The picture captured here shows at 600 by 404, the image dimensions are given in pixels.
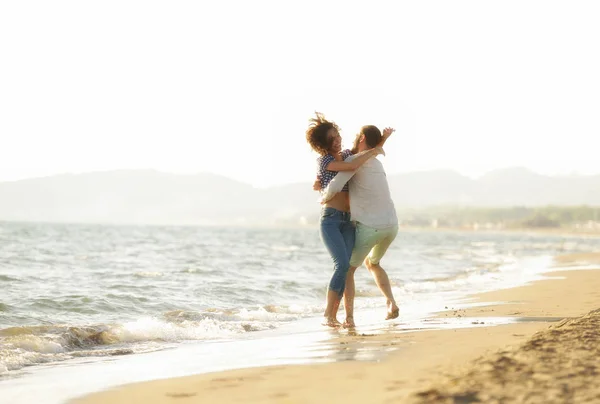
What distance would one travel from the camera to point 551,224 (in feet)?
491

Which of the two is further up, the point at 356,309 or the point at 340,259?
the point at 340,259

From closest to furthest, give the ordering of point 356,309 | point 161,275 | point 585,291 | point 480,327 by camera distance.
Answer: point 480,327 → point 356,309 → point 585,291 → point 161,275

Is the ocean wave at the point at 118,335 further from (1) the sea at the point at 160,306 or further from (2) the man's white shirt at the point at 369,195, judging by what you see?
(2) the man's white shirt at the point at 369,195

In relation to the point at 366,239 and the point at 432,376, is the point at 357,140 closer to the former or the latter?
the point at 366,239

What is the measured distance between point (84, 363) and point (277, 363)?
1.85 m

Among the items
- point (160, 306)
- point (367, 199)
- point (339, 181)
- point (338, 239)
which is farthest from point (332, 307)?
point (160, 306)

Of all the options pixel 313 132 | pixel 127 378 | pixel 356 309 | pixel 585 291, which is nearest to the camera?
pixel 127 378

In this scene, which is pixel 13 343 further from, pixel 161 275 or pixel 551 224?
pixel 551 224

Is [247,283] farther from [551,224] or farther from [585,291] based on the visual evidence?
[551,224]

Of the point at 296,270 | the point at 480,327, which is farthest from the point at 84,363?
the point at 296,270

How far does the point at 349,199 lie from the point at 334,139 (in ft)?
2.00

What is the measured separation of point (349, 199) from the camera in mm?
7289

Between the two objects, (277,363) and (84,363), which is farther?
(84,363)

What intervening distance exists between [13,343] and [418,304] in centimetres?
558
